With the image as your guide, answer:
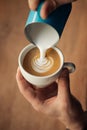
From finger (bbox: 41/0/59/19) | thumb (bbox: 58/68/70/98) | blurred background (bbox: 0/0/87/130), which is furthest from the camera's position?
blurred background (bbox: 0/0/87/130)

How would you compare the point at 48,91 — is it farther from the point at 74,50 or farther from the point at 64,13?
the point at 74,50

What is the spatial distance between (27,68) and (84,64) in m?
0.59

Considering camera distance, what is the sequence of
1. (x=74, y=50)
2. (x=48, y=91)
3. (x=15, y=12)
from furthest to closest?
(x=15, y=12) < (x=74, y=50) < (x=48, y=91)

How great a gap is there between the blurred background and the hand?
12.3 inches

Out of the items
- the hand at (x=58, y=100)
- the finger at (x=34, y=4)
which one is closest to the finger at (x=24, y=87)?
the hand at (x=58, y=100)

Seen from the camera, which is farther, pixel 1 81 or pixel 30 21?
pixel 1 81

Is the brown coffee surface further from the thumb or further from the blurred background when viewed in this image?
the blurred background

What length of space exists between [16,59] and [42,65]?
21.5 inches

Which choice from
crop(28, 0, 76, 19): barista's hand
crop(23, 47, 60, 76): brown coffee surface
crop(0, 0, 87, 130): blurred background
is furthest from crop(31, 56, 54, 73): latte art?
crop(0, 0, 87, 130): blurred background

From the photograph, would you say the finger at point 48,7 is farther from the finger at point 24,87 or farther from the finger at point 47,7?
the finger at point 24,87

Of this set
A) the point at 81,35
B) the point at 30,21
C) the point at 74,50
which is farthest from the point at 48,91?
the point at 81,35

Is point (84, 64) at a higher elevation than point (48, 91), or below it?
below

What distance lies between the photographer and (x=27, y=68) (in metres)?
1.00

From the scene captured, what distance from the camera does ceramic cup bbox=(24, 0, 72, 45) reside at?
82 centimetres
